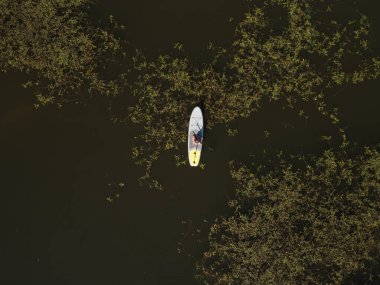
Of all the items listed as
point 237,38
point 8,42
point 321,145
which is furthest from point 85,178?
point 321,145

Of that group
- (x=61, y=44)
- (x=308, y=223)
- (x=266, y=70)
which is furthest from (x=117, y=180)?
(x=308, y=223)

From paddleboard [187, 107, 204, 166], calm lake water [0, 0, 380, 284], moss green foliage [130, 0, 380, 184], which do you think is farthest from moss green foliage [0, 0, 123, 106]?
paddleboard [187, 107, 204, 166]

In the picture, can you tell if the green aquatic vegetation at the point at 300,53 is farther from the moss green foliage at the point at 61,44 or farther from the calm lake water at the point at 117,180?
the moss green foliage at the point at 61,44

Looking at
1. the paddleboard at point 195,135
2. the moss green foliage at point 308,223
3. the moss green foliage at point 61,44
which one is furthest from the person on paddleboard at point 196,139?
the moss green foliage at point 61,44

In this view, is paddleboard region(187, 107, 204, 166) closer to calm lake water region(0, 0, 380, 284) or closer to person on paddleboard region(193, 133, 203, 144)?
person on paddleboard region(193, 133, 203, 144)

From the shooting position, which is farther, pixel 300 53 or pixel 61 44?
pixel 61 44

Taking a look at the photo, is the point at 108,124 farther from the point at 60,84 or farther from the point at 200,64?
the point at 200,64

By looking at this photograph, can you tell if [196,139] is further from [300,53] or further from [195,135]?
[300,53]
